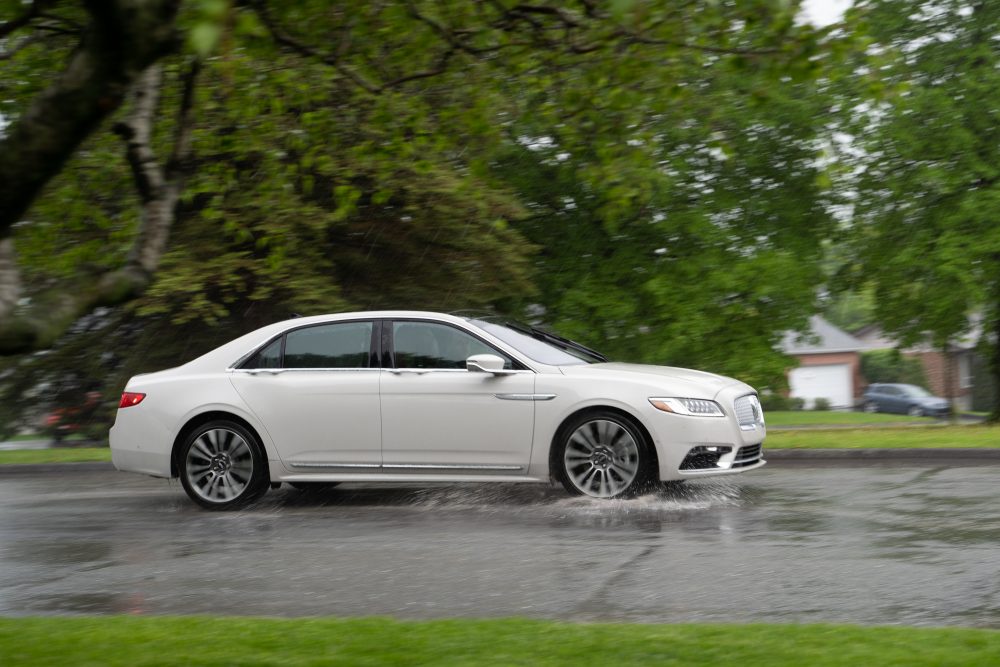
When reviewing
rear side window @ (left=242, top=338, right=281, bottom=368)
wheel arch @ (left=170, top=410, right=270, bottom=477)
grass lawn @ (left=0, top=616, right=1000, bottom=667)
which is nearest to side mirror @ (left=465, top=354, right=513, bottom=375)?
rear side window @ (left=242, top=338, right=281, bottom=368)

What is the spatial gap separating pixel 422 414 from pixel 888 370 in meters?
59.9

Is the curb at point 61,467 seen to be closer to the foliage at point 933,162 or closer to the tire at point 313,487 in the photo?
the tire at point 313,487

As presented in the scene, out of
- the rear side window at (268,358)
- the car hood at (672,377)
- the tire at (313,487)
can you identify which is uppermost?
the rear side window at (268,358)

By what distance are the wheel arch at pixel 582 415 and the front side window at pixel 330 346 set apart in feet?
6.11

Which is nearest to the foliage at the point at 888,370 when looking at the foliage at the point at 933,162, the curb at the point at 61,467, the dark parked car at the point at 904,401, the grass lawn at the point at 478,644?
the dark parked car at the point at 904,401

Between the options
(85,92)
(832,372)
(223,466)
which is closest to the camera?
(85,92)

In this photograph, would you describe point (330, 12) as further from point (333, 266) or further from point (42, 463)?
point (333, 266)

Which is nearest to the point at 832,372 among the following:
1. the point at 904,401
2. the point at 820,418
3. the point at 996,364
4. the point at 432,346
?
the point at 904,401

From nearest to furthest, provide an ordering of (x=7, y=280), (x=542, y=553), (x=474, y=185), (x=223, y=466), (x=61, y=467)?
(x=7, y=280), (x=542, y=553), (x=223, y=466), (x=61, y=467), (x=474, y=185)

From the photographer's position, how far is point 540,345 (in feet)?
36.7

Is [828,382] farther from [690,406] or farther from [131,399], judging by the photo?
[131,399]

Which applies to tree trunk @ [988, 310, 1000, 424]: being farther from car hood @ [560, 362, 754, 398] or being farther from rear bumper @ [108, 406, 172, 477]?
rear bumper @ [108, 406, 172, 477]

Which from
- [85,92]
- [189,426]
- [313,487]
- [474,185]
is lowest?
[313,487]

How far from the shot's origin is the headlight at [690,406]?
10133 millimetres
